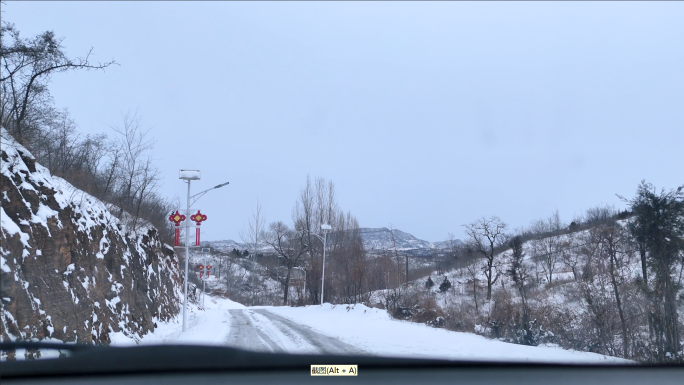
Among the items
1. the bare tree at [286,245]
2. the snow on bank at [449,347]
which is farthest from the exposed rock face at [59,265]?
the bare tree at [286,245]

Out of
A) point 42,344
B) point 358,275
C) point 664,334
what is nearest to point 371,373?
point 42,344

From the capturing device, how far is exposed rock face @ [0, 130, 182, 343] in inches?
323

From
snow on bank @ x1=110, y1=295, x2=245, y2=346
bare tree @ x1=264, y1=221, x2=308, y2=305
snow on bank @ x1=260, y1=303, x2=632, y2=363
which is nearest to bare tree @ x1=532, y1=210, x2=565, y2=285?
snow on bank @ x1=260, y1=303, x2=632, y2=363

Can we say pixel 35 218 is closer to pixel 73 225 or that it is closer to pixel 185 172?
pixel 73 225

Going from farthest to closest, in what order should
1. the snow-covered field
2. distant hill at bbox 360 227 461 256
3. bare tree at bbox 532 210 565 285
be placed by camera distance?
distant hill at bbox 360 227 461 256 < bare tree at bbox 532 210 565 285 < the snow-covered field

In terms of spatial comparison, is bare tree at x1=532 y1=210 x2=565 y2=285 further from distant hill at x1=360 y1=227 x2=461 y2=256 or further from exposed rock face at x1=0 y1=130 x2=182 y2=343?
exposed rock face at x1=0 y1=130 x2=182 y2=343

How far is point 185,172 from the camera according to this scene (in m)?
17.5

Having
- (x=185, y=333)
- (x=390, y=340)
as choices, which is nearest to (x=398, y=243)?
(x=185, y=333)

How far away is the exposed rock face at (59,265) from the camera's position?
26.9 feet

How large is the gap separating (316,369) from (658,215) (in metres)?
8.46

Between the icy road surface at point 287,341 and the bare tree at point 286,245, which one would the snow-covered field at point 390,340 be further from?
the bare tree at point 286,245

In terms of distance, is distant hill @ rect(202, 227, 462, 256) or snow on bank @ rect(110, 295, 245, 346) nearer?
snow on bank @ rect(110, 295, 245, 346)

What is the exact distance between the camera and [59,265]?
1052 centimetres

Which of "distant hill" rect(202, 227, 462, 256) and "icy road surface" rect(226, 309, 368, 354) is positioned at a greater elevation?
"distant hill" rect(202, 227, 462, 256)
